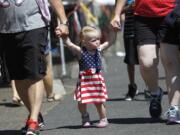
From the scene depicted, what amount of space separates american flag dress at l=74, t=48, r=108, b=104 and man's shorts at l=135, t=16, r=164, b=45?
0.51 meters

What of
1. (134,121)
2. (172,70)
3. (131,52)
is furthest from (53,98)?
(172,70)

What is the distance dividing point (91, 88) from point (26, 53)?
34.6 inches

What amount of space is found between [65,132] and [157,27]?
57.1 inches

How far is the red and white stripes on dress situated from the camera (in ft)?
24.8

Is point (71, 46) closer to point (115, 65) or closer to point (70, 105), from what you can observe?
point (70, 105)

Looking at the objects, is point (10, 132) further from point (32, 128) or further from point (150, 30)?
point (150, 30)

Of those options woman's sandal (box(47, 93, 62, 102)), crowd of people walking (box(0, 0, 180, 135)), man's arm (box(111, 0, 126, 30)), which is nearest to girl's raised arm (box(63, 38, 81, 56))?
crowd of people walking (box(0, 0, 180, 135))

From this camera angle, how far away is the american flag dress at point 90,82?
7.57 meters

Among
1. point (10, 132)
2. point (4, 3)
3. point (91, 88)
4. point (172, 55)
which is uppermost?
point (4, 3)

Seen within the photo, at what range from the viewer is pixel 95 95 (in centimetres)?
757

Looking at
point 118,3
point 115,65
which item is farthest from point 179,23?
point 115,65

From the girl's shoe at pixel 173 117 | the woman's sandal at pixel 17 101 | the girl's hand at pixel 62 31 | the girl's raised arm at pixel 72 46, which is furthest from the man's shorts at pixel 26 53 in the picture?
the woman's sandal at pixel 17 101

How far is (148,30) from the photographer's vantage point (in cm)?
766

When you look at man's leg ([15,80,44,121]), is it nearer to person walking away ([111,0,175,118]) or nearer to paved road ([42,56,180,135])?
paved road ([42,56,180,135])
